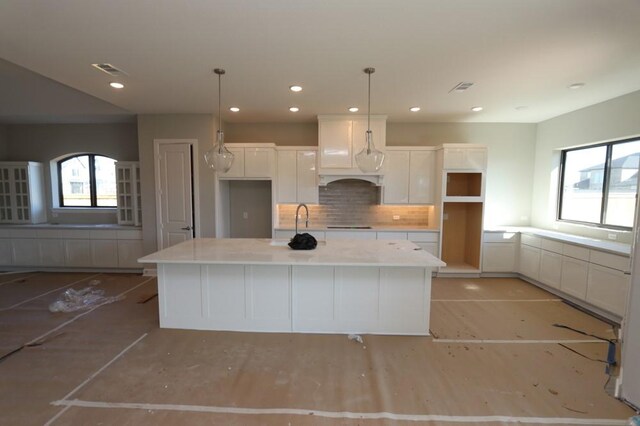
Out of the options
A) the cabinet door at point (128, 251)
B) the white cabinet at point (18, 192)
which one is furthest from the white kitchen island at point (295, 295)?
the white cabinet at point (18, 192)

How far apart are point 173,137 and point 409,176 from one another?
13.1ft

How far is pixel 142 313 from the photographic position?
3.41m

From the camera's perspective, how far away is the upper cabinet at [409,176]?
4914 mm

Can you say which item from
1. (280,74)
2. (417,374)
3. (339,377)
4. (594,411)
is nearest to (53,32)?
(280,74)

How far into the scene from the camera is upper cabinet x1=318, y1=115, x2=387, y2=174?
4730mm

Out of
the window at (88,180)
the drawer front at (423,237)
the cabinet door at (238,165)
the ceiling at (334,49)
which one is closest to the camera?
the ceiling at (334,49)

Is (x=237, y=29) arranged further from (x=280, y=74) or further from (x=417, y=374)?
(x=417, y=374)

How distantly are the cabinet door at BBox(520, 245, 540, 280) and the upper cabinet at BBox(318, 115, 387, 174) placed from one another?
2.82 meters

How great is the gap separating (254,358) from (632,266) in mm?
2979

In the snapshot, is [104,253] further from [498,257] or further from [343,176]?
[498,257]

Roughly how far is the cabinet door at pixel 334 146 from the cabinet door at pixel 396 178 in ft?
2.31

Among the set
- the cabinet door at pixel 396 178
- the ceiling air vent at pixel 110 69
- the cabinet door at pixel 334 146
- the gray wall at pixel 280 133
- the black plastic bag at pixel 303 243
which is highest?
the ceiling air vent at pixel 110 69

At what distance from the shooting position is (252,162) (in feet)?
16.0

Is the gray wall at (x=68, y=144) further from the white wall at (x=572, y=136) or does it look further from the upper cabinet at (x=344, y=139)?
the white wall at (x=572, y=136)
